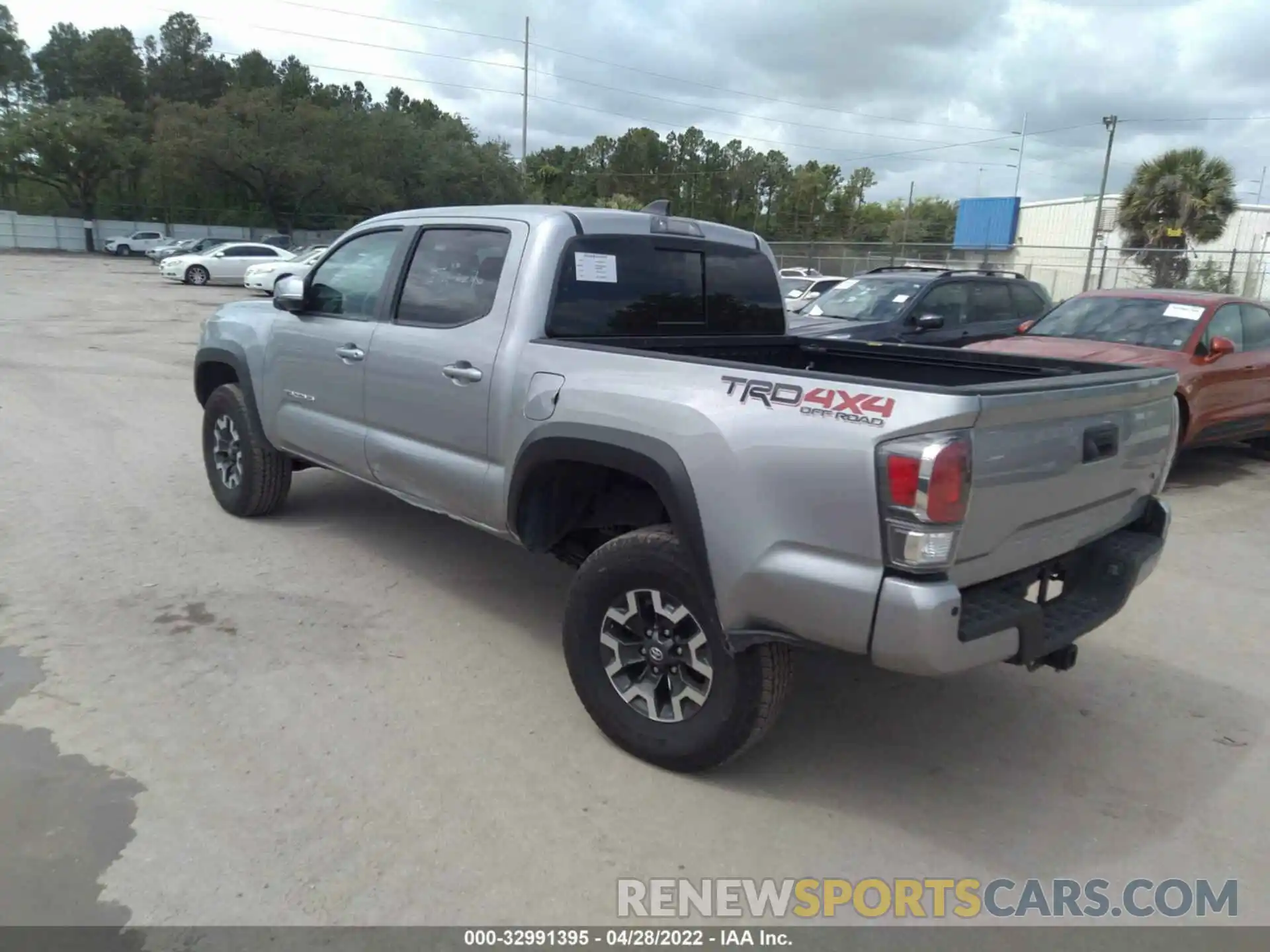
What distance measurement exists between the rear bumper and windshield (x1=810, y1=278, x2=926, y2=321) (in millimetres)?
7072

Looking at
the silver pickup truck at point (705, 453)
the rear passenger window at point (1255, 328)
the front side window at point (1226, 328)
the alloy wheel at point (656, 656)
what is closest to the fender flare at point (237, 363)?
the silver pickup truck at point (705, 453)

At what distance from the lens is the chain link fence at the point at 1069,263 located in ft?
80.1

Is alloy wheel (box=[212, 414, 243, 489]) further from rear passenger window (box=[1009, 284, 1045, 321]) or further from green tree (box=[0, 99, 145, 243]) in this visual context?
green tree (box=[0, 99, 145, 243])

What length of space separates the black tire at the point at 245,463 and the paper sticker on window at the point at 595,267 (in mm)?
2650

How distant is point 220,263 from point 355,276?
3023 cm

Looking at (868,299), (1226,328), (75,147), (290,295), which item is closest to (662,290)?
(290,295)

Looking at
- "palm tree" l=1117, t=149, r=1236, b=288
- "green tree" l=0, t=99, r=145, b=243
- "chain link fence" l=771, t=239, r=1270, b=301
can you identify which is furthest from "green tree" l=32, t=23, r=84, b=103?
"palm tree" l=1117, t=149, r=1236, b=288

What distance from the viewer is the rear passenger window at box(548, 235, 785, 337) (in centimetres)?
405

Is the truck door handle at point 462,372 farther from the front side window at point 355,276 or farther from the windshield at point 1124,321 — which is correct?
the windshield at point 1124,321

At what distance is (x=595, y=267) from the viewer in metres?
4.12

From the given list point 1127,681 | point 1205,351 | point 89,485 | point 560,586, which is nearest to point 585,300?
point 560,586

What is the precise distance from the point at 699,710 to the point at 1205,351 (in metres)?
6.74

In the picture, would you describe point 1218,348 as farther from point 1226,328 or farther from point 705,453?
point 705,453

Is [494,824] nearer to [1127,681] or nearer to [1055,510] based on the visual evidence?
[1055,510]
